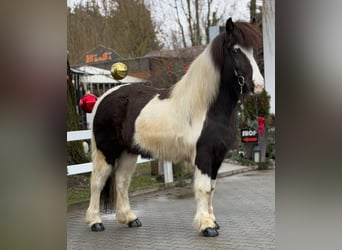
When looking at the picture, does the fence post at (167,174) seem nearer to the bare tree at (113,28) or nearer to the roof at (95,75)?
the roof at (95,75)

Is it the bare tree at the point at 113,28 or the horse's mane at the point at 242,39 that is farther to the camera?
the bare tree at the point at 113,28

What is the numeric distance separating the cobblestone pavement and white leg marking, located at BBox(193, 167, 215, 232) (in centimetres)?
10

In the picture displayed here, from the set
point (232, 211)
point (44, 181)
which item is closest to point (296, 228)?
point (44, 181)

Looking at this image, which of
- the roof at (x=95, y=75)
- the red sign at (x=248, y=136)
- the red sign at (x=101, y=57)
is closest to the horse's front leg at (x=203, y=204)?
the red sign at (x=248, y=136)

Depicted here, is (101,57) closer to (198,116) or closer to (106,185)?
(106,185)

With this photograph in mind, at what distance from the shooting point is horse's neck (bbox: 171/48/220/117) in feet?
9.43

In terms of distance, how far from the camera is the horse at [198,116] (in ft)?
9.11

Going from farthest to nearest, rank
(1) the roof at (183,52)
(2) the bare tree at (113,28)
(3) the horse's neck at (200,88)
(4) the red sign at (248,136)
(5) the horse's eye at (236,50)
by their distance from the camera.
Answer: (1) the roof at (183,52), (4) the red sign at (248,136), (2) the bare tree at (113,28), (3) the horse's neck at (200,88), (5) the horse's eye at (236,50)

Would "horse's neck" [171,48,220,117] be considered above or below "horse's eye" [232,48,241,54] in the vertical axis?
below

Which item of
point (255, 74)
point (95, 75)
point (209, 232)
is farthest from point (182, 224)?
point (95, 75)

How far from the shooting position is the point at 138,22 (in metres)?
6.61

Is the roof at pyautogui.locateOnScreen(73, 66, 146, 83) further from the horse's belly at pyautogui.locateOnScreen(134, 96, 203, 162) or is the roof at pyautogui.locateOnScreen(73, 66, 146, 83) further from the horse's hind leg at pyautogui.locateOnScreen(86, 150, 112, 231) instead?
the horse's belly at pyautogui.locateOnScreen(134, 96, 203, 162)

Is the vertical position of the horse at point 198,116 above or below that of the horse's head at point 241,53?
below

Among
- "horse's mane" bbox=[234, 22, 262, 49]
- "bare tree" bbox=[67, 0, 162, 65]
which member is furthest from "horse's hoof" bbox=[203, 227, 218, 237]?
"bare tree" bbox=[67, 0, 162, 65]
